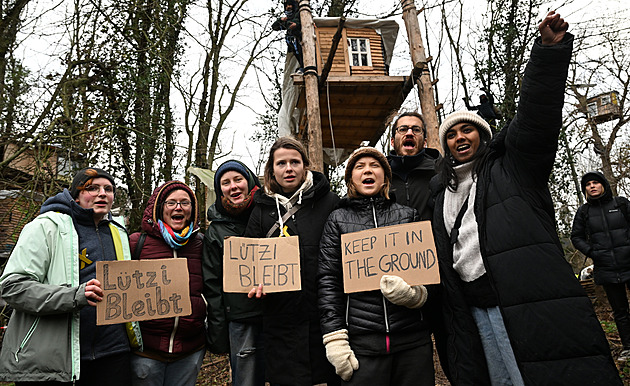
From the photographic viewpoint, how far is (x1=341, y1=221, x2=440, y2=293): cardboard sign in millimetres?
2059

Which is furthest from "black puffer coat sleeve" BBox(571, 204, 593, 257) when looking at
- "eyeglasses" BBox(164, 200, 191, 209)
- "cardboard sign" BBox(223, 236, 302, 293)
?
"eyeglasses" BBox(164, 200, 191, 209)

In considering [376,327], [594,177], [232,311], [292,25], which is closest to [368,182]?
[376,327]

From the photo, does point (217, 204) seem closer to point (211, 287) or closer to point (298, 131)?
point (211, 287)

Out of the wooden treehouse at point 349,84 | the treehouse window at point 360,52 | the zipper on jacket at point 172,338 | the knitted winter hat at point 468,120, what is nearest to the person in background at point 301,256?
the zipper on jacket at point 172,338

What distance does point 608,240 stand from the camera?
5.16 metres

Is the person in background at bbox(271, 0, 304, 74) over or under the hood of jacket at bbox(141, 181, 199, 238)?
over

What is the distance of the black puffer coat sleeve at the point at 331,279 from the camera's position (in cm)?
214

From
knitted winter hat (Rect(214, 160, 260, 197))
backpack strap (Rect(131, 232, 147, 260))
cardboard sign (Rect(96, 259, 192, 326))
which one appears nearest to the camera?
cardboard sign (Rect(96, 259, 192, 326))

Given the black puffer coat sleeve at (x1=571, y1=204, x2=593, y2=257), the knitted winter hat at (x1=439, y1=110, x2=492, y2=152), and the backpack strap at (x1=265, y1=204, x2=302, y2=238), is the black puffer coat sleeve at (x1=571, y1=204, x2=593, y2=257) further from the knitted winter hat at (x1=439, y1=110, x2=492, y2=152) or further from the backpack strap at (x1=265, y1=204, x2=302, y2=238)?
the backpack strap at (x1=265, y1=204, x2=302, y2=238)

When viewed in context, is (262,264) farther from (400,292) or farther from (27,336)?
(27,336)

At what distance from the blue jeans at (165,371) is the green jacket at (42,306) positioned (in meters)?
0.40

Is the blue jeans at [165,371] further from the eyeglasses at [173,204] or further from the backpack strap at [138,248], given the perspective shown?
the eyeglasses at [173,204]

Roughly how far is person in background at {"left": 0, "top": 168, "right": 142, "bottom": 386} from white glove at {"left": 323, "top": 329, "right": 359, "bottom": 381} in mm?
1271

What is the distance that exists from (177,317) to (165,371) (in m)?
0.36
